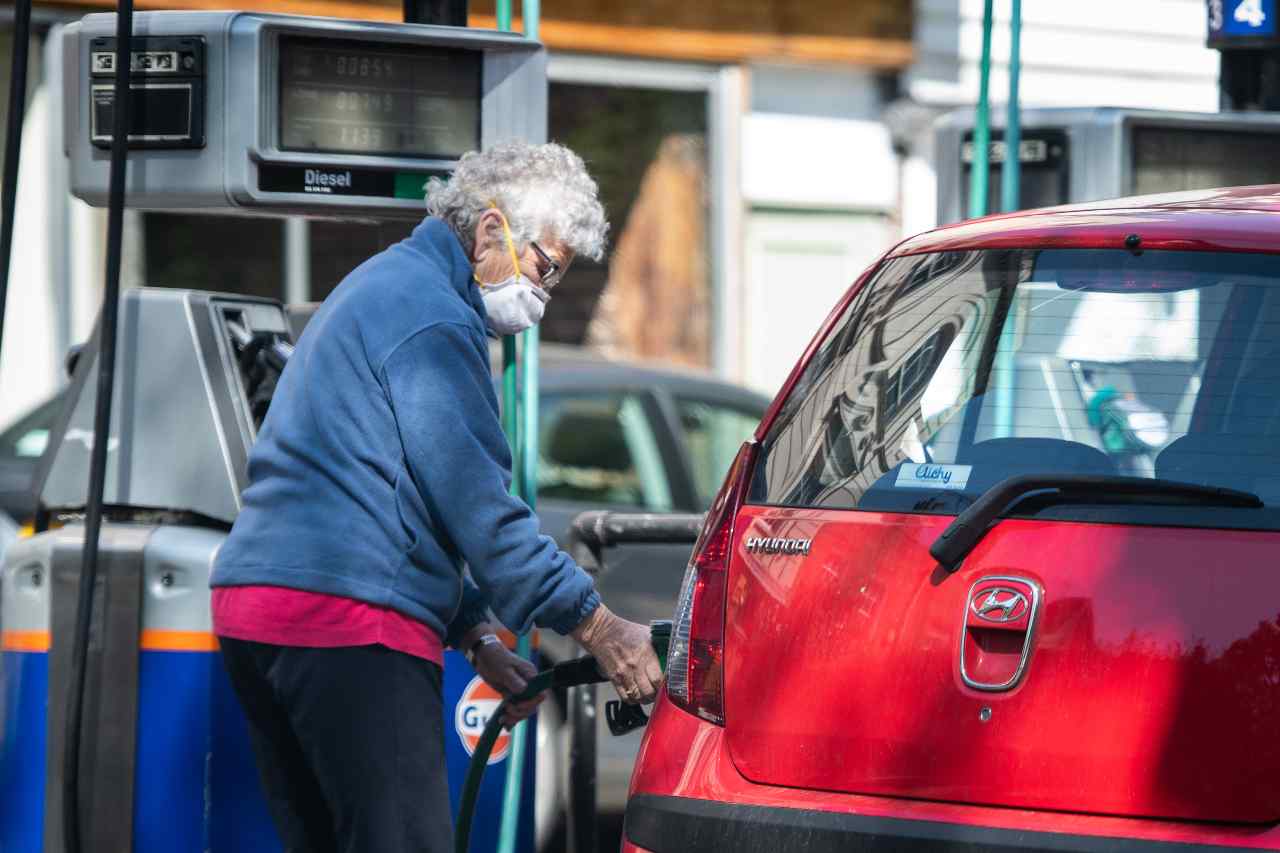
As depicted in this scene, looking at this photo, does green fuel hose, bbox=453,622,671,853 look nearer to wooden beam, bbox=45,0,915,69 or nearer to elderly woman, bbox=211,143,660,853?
elderly woman, bbox=211,143,660,853

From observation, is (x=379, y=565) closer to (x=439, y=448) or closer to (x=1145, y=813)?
(x=439, y=448)

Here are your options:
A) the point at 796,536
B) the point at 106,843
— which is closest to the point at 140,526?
the point at 106,843

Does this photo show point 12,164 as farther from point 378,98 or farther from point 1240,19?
point 1240,19

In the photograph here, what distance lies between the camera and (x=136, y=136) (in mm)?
4281

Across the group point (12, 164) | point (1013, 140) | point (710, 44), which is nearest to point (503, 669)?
point (12, 164)

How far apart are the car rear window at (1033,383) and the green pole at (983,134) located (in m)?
1.98

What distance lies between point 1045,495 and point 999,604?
0.18 meters

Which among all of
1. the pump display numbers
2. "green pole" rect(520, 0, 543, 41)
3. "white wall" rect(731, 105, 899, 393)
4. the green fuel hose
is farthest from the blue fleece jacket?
"white wall" rect(731, 105, 899, 393)

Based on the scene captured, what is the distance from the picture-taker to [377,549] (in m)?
3.48

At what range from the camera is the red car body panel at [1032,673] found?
9.89 ft

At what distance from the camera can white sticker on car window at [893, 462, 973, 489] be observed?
335cm

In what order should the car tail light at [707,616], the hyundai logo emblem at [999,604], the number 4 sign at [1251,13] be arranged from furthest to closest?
the number 4 sign at [1251,13] → the car tail light at [707,616] → the hyundai logo emblem at [999,604]

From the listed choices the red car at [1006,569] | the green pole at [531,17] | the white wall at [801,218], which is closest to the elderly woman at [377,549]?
the red car at [1006,569]

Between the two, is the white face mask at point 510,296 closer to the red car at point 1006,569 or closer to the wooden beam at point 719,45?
the red car at point 1006,569
